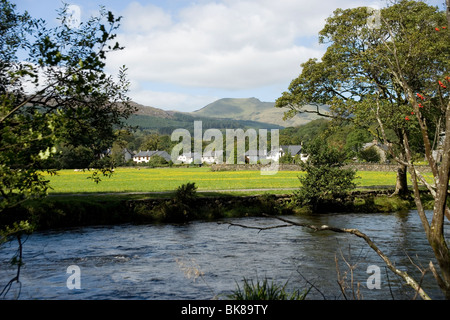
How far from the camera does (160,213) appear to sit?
23969mm

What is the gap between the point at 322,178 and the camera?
27.3 metres

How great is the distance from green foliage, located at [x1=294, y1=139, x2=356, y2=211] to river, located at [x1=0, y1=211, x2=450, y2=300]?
18.6 ft

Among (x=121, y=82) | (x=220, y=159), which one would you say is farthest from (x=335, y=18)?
(x=220, y=159)

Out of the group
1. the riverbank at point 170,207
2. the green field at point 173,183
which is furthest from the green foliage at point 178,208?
the green field at point 173,183

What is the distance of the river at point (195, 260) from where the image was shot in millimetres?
10500

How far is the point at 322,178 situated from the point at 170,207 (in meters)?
9.65

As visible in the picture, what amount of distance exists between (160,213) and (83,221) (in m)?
4.07

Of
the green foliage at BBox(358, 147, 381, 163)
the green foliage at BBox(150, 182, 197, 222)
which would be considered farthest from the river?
the green foliage at BBox(358, 147, 381, 163)

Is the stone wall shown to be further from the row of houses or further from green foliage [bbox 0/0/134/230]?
green foliage [bbox 0/0/134/230]
